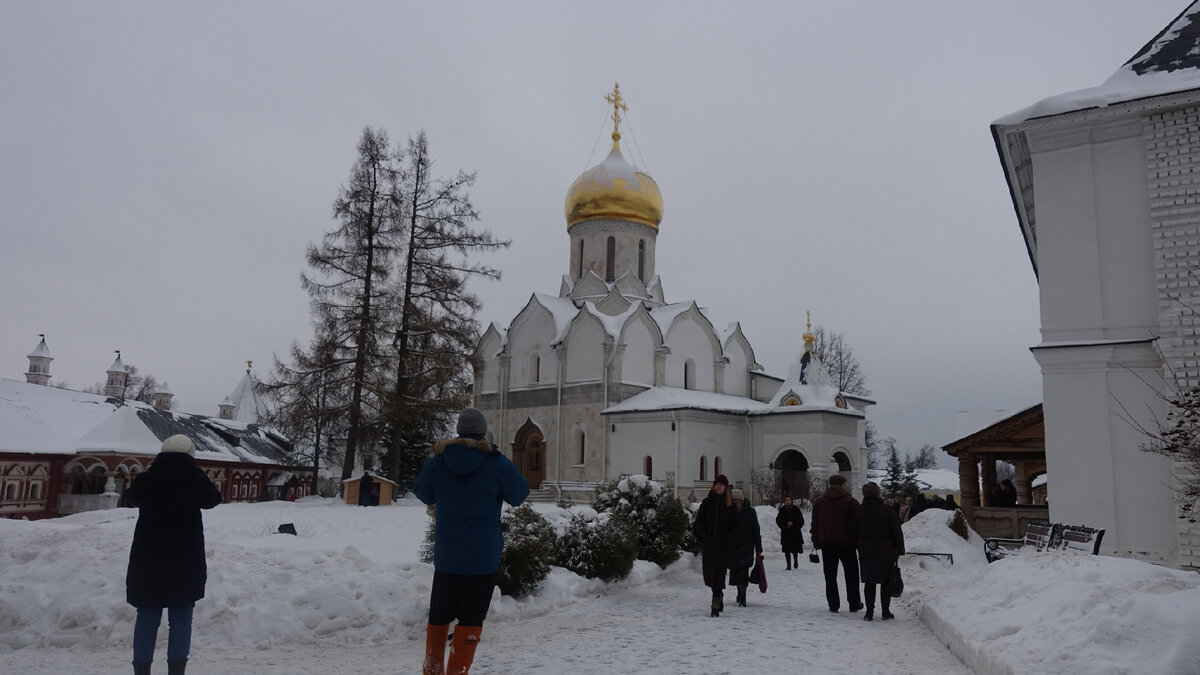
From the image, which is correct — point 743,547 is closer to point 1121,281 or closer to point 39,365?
point 1121,281

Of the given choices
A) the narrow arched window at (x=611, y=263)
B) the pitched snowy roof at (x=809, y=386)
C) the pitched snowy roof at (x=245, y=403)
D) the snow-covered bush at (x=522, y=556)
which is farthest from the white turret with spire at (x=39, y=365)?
the snow-covered bush at (x=522, y=556)

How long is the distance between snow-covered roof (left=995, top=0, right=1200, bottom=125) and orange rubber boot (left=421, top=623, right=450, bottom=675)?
11882 mm

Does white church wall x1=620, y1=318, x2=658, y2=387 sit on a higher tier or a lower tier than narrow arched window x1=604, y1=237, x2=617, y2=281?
lower

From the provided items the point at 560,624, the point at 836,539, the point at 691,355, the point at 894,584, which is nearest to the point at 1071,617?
the point at 894,584

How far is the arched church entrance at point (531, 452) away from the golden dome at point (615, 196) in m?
9.68

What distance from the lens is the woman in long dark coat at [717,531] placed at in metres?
8.82

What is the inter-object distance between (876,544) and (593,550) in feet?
11.2

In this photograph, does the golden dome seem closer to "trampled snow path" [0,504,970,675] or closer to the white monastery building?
the white monastery building

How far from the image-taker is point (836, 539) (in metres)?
8.80

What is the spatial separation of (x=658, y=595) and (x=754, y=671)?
469cm

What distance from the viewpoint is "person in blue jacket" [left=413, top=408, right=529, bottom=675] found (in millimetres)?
4824

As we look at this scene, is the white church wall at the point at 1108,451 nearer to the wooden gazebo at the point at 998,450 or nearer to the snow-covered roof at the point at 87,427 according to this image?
the wooden gazebo at the point at 998,450

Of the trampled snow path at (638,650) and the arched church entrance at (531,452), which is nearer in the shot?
the trampled snow path at (638,650)

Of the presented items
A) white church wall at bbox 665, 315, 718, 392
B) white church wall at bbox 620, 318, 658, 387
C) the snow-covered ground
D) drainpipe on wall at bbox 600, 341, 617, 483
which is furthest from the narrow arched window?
the snow-covered ground
